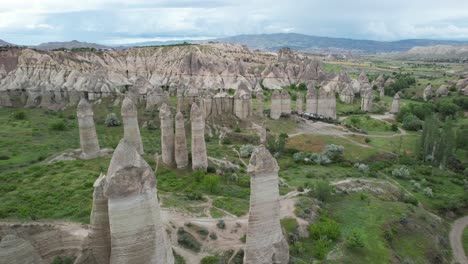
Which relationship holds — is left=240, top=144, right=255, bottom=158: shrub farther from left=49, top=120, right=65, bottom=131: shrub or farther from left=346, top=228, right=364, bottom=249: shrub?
left=49, top=120, right=65, bottom=131: shrub

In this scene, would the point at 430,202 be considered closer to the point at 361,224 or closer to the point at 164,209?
the point at 361,224

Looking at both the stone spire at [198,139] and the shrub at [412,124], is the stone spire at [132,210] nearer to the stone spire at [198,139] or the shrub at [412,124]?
the stone spire at [198,139]

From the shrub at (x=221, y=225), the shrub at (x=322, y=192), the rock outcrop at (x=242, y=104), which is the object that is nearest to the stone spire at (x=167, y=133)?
the shrub at (x=221, y=225)

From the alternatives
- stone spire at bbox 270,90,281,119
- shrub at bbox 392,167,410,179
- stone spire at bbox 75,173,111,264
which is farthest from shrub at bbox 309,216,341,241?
stone spire at bbox 270,90,281,119

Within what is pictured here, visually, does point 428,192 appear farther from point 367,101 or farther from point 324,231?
point 367,101

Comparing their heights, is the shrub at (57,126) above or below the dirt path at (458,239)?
above

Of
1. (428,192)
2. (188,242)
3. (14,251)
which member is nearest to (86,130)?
(188,242)
